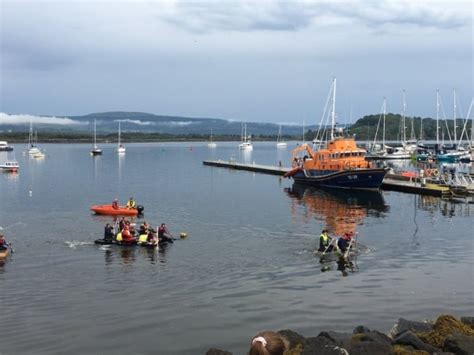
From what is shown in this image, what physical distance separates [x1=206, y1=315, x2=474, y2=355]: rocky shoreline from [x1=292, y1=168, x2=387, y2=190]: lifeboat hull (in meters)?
49.3

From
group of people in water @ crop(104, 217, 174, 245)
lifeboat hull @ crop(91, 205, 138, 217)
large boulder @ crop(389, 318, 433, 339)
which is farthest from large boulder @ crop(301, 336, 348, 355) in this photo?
lifeboat hull @ crop(91, 205, 138, 217)

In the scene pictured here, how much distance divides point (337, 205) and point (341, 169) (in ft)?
43.2

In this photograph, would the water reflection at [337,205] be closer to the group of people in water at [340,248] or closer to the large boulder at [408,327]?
the group of people in water at [340,248]

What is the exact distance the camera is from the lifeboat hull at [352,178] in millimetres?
67125

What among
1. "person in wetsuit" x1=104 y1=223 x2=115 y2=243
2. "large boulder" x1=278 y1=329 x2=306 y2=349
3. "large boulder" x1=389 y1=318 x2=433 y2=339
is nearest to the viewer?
"large boulder" x1=278 y1=329 x2=306 y2=349

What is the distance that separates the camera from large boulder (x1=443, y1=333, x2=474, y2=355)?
15812 millimetres

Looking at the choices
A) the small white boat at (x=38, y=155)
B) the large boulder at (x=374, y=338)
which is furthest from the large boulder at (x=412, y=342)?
the small white boat at (x=38, y=155)

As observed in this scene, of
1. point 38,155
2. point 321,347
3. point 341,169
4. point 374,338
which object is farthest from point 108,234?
point 38,155

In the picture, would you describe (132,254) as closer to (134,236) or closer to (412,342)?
(134,236)

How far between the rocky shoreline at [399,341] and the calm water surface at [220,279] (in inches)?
115

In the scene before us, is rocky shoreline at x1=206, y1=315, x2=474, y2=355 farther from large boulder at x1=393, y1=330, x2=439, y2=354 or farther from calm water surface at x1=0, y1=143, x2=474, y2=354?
calm water surface at x1=0, y1=143, x2=474, y2=354

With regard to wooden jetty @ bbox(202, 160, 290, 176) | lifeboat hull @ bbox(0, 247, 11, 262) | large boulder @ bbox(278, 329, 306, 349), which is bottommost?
lifeboat hull @ bbox(0, 247, 11, 262)

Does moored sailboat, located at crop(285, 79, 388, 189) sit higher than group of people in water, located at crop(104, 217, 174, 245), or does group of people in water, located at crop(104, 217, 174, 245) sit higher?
moored sailboat, located at crop(285, 79, 388, 189)

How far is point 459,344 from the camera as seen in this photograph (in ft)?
52.8
